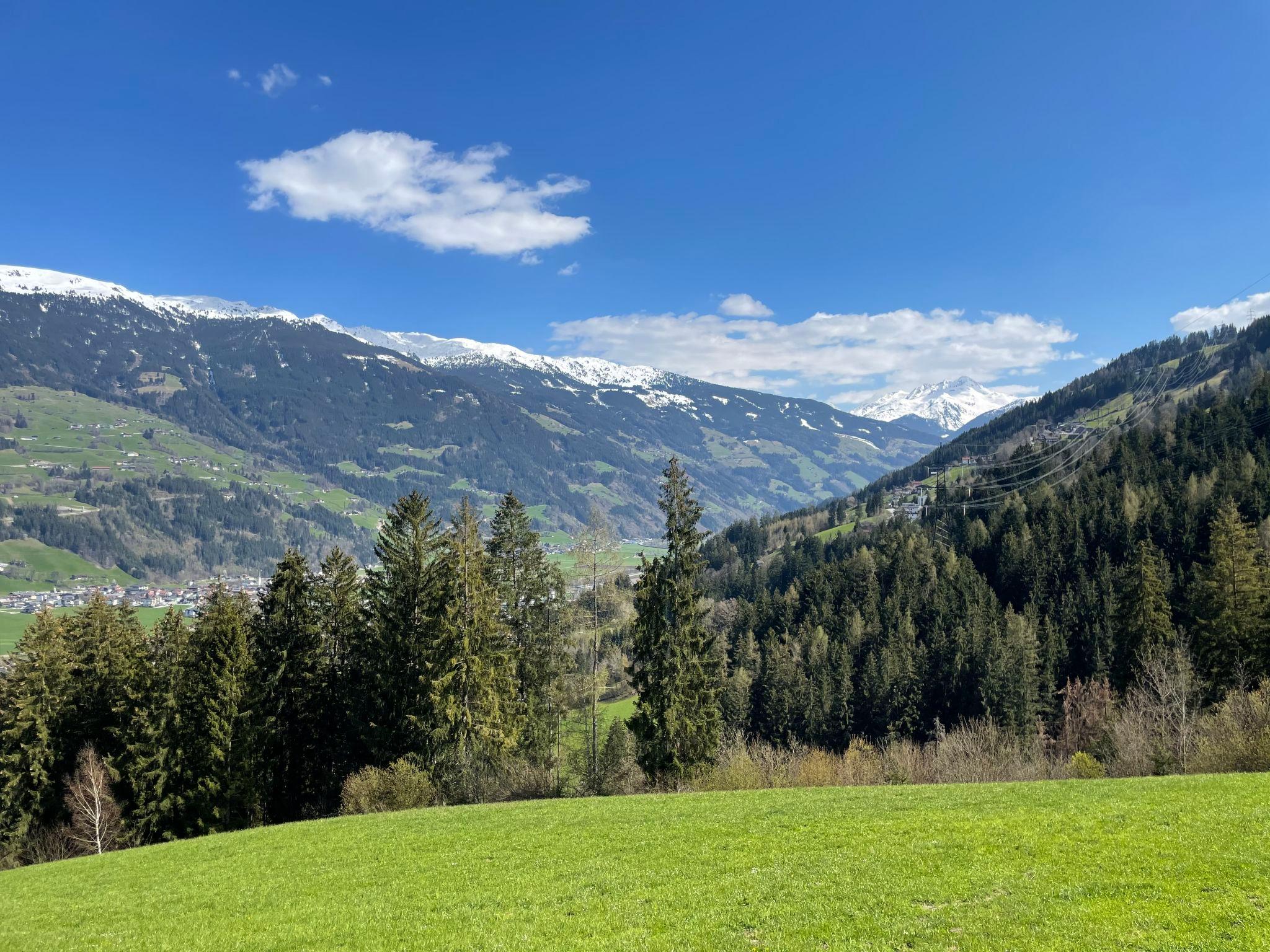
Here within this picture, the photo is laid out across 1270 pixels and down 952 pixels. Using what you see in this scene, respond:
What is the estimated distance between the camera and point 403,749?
39844mm

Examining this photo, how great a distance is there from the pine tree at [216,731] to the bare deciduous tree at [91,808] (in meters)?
3.52

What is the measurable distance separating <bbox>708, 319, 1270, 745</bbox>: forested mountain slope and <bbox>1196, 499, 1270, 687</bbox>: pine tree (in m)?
0.12

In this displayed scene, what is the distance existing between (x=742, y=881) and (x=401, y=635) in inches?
1121

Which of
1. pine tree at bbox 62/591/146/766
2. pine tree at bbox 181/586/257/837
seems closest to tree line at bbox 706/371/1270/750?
pine tree at bbox 181/586/257/837

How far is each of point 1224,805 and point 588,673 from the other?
32.1 meters

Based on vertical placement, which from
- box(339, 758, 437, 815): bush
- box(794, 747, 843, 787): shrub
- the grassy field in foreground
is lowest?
box(794, 747, 843, 787): shrub

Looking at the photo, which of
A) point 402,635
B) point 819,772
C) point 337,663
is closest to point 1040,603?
point 819,772

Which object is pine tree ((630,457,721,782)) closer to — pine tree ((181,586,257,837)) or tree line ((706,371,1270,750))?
pine tree ((181,586,257,837))

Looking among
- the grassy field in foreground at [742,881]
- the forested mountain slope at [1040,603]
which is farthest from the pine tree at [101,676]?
the forested mountain slope at [1040,603]

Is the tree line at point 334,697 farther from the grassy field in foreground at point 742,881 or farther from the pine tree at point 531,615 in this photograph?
the grassy field in foreground at point 742,881

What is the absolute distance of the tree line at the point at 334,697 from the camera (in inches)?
1503

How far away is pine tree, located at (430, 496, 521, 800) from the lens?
123 ft

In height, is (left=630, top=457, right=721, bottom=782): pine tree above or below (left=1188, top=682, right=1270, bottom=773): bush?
above

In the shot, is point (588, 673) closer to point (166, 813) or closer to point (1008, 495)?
point (166, 813)
